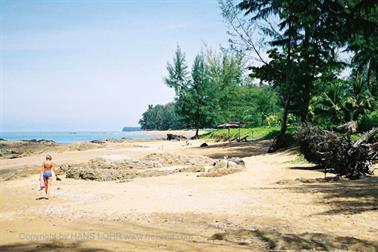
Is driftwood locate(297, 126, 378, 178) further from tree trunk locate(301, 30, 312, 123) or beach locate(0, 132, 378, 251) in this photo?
tree trunk locate(301, 30, 312, 123)

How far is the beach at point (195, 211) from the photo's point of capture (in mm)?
6895

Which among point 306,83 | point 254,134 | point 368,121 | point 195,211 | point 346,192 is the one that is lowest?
point 195,211

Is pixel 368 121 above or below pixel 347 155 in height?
above

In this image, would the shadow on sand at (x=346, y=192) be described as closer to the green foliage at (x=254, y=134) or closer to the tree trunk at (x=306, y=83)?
the tree trunk at (x=306, y=83)

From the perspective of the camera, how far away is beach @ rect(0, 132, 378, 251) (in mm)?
6895

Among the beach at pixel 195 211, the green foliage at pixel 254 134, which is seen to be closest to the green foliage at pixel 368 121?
the beach at pixel 195 211

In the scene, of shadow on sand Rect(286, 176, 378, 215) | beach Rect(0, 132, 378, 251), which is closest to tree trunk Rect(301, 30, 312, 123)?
beach Rect(0, 132, 378, 251)

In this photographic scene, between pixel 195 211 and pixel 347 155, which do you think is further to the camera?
pixel 347 155

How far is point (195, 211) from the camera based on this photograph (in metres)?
10.3

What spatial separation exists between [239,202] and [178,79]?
153 feet

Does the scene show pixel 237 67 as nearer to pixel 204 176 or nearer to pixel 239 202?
pixel 204 176

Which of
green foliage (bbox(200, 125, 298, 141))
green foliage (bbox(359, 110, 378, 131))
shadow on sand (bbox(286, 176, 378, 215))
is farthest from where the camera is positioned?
green foliage (bbox(200, 125, 298, 141))

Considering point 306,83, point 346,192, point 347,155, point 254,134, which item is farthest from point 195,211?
point 254,134

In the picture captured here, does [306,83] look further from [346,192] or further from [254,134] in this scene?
[346,192]
